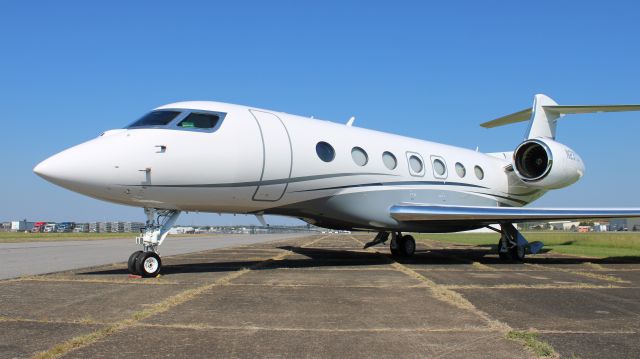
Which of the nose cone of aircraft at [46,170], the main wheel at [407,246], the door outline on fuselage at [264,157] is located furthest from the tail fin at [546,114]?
the nose cone of aircraft at [46,170]

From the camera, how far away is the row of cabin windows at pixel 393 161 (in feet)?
37.4

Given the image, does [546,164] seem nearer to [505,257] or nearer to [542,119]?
[542,119]

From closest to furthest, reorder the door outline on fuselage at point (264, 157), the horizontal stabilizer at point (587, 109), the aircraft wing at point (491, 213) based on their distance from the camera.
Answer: the door outline on fuselage at point (264, 157), the aircraft wing at point (491, 213), the horizontal stabilizer at point (587, 109)

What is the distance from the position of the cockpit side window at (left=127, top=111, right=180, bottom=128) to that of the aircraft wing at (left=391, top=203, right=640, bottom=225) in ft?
18.7

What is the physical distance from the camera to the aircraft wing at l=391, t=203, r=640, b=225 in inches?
478

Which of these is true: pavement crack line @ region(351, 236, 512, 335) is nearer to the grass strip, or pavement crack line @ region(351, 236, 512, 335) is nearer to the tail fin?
the grass strip

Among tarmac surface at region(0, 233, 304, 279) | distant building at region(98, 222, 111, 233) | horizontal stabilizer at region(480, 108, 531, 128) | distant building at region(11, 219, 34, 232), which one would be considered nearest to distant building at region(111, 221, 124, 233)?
distant building at region(98, 222, 111, 233)

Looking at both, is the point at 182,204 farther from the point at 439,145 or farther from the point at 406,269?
the point at 439,145

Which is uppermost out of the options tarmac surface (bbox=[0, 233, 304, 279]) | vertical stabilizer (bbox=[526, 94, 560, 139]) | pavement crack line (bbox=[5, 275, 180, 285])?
vertical stabilizer (bbox=[526, 94, 560, 139])

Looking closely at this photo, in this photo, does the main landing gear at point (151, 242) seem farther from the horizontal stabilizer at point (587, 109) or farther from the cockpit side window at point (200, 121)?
the horizontal stabilizer at point (587, 109)

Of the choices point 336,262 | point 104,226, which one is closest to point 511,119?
point 336,262

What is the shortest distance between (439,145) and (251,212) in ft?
23.0

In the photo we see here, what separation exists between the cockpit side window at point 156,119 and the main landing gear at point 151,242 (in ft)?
5.11

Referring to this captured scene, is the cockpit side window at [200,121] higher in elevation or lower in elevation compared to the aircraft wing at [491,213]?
higher
